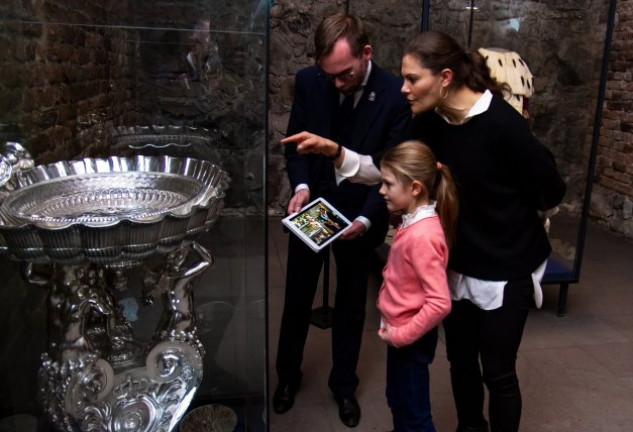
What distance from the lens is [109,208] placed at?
71.8 inches

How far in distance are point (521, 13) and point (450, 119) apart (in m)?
1.98

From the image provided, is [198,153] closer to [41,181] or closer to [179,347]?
[41,181]

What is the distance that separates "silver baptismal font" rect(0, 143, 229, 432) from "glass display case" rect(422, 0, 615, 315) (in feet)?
6.81

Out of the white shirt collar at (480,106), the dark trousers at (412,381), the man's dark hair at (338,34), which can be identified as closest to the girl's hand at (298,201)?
the man's dark hair at (338,34)

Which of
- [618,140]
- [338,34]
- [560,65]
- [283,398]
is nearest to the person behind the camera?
[338,34]

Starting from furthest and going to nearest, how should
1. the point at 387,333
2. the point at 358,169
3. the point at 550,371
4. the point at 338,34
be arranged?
the point at 550,371
the point at 358,169
the point at 338,34
the point at 387,333

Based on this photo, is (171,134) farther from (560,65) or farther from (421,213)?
(560,65)

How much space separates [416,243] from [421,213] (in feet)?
0.33

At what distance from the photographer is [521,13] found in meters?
3.54

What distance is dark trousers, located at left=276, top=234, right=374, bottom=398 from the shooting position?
2469 mm

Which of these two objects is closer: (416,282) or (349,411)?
(416,282)

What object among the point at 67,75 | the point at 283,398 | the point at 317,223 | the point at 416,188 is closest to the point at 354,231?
the point at 317,223

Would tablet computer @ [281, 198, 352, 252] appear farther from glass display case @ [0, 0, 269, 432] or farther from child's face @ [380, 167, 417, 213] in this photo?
child's face @ [380, 167, 417, 213]

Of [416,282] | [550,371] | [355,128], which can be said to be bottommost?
[550,371]
